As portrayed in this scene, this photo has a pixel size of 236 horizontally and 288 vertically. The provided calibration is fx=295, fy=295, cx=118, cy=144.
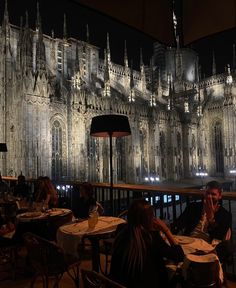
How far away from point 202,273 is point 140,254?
655 mm

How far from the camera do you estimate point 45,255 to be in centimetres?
Result: 389

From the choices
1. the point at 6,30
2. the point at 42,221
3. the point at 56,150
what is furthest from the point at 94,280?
the point at 6,30

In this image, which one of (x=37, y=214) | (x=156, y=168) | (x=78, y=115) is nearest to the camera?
(x=37, y=214)

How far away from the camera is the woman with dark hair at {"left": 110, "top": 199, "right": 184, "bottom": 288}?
9.05ft

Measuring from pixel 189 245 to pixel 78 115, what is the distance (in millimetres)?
24483

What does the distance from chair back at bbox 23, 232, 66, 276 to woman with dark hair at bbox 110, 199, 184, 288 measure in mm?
1339

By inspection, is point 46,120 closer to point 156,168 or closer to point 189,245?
point 156,168

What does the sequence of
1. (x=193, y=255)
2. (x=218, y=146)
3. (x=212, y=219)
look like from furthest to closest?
(x=218, y=146) < (x=212, y=219) < (x=193, y=255)

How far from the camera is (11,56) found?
81.1 ft

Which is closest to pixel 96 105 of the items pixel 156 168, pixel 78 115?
pixel 78 115

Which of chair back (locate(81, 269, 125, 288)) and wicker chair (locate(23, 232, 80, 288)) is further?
wicker chair (locate(23, 232, 80, 288))

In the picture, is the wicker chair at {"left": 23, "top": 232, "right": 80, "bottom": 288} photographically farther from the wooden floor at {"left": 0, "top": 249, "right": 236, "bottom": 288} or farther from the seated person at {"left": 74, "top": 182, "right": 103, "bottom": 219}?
the seated person at {"left": 74, "top": 182, "right": 103, "bottom": 219}

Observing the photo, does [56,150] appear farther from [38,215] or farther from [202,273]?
[202,273]

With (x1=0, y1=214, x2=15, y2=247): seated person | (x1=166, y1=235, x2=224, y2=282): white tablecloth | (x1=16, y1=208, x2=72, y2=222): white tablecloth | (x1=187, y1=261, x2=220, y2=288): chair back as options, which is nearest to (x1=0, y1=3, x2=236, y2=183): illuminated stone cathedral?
(x1=0, y1=214, x2=15, y2=247): seated person
